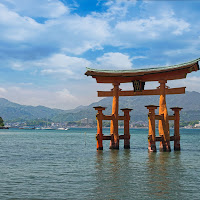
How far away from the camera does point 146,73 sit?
28812 millimetres

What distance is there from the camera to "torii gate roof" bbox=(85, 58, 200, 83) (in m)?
27.3

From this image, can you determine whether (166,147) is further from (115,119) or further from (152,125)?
(115,119)

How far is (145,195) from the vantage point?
13039mm

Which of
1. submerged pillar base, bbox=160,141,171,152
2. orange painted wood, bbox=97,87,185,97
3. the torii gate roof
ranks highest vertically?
the torii gate roof

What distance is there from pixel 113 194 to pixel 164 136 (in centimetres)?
1594

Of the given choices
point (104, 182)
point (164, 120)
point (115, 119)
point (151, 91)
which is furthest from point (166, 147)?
point (104, 182)

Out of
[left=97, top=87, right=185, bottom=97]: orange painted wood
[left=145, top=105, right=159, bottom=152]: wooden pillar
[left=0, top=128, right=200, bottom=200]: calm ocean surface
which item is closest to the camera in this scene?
[left=0, top=128, right=200, bottom=200]: calm ocean surface

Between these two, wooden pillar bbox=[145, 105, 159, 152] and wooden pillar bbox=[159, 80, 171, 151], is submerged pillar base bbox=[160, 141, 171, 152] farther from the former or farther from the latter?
wooden pillar bbox=[145, 105, 159, 152]

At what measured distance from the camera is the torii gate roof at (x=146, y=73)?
2730cm

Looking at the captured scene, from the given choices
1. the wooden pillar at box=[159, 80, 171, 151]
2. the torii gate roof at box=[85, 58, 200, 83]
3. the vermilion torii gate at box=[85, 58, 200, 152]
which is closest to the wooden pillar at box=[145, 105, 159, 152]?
the vermilion torii gate at box=[85, 58, 200, 152]

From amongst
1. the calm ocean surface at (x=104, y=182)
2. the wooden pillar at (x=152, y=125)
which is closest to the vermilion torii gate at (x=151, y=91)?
the wooden pillar at (x=152, y=125)

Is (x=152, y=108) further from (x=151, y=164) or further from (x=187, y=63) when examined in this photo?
(x=151, y=164)

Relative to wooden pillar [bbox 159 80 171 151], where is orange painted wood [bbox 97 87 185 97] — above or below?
above

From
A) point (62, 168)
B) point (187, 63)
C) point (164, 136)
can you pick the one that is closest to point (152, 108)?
point (164, 136)
